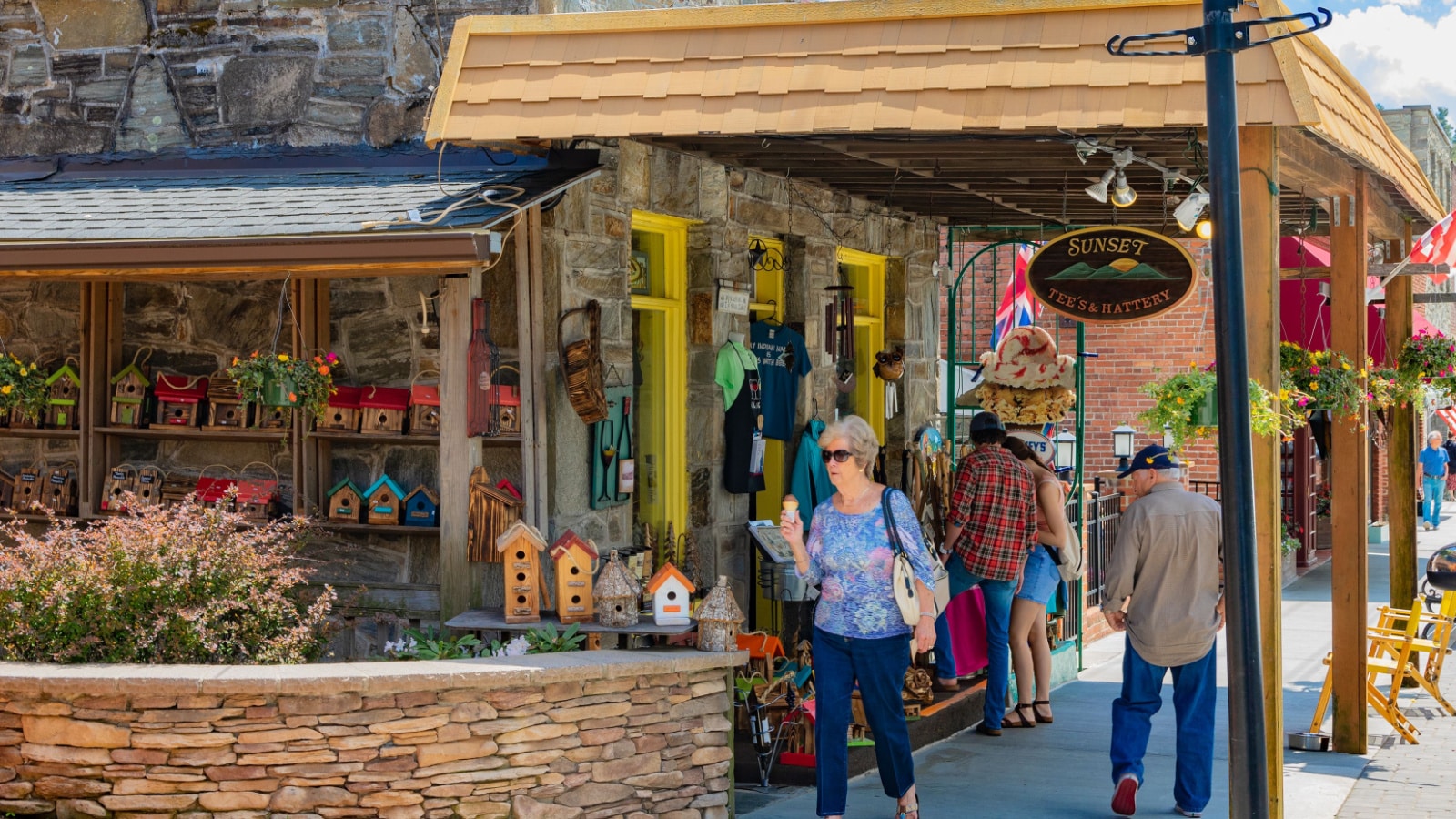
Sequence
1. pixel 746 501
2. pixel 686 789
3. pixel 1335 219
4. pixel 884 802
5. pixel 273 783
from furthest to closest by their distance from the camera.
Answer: pixel 746 501 < pixel 1335 219 < pixel 884 802 < pixel 686 789 < pixel 273 783

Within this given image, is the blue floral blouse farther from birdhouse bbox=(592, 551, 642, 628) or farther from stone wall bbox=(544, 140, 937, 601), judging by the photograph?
stone wall bbox=(544, 140, 937, 601)

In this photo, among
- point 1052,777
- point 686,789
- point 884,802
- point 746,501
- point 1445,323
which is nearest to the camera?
point 686,789

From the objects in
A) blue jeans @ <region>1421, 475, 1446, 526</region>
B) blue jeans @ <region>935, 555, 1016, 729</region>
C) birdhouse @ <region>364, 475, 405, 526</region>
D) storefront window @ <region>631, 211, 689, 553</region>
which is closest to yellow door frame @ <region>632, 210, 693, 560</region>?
storefront window @ <region>631, 211, 689, 553</region>

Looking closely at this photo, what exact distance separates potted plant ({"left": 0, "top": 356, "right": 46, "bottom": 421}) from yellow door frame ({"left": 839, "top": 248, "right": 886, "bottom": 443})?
5535 mm

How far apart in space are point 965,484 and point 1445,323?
81.9 ft

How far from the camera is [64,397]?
8414 mm

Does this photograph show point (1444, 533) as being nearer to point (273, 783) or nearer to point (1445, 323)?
point (1445, 323)

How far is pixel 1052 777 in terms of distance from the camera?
7809 mm

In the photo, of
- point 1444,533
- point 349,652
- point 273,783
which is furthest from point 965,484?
point 1444,533

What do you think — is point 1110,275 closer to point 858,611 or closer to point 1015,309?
point 858,611

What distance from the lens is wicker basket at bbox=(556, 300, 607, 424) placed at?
7.41m

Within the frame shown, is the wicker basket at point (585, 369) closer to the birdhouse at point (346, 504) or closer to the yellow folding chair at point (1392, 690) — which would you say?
the birdhouse at point (346, 504)

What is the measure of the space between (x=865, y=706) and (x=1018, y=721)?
280cm

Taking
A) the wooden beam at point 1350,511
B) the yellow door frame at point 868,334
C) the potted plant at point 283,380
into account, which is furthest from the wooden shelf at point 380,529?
the wooden beam at point 1350,511
